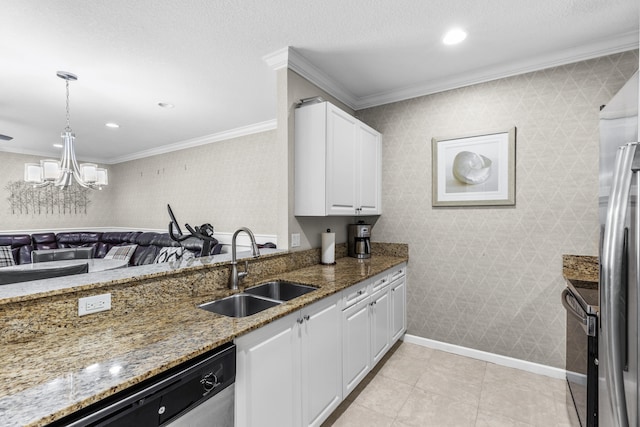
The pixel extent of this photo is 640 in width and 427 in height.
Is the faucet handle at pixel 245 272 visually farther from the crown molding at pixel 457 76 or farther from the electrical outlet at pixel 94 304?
the crown molding at pixel 457 76

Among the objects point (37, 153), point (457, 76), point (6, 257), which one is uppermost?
point (457, 76)

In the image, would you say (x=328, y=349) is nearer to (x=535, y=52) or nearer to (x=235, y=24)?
(x=235, y=24)

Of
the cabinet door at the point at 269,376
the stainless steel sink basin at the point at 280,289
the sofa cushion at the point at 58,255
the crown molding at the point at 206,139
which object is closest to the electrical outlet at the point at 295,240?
the stainless steel sink basin at the point at 280,289

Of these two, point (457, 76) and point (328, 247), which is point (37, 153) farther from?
point (457, 76)

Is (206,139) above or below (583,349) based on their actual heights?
above

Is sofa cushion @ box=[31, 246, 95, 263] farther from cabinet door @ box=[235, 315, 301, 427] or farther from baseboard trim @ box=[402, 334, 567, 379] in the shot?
baseboard trim @ box=[402, 334, 567, 379]

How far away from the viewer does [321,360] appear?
176 cm

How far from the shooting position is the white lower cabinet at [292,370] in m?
1.27

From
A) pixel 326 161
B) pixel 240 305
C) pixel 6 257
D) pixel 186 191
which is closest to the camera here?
pixel 240 305

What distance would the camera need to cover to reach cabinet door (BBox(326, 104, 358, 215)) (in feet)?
8.06

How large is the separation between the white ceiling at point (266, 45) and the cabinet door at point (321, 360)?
185 centimetres

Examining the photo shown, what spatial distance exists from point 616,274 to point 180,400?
149cm

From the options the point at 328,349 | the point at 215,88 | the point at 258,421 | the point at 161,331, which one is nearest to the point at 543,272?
the point at 328,349

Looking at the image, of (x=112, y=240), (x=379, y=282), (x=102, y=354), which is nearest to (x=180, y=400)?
(x=102, y=354)
